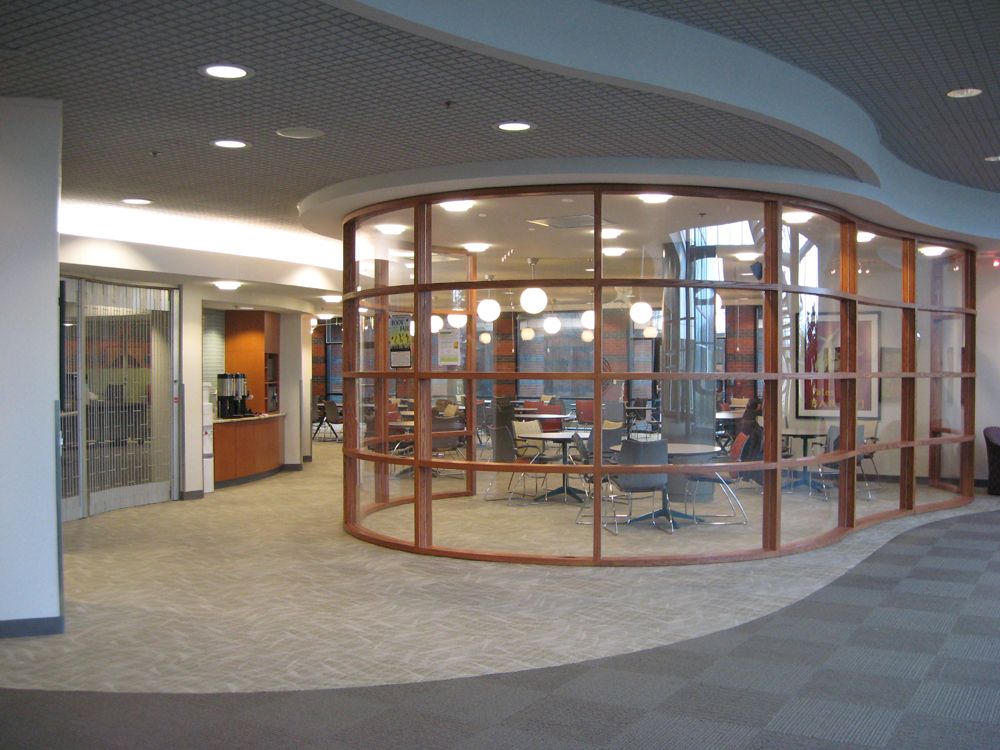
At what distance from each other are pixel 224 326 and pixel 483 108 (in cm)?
1040

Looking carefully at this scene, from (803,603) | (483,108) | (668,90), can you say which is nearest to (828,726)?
(803,603)

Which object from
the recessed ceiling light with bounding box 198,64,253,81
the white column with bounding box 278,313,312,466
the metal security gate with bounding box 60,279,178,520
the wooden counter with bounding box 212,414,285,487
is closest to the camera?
the recessed ceiling light with bounding box 198,64,253,81

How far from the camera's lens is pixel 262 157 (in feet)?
23.4

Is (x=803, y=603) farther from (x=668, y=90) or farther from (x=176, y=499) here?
(x=176, y=499)

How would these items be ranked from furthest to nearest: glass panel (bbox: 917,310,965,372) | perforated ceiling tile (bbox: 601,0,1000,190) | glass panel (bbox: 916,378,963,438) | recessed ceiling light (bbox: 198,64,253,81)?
1. glass panel (bbox: 916,378,963,438)
2. glass panel (bbox: 917,310,965,372)
3. perforated ceiling tile (bbox: 601,0,1000,190)
4. recessed ceiling light (bbox: 198,64,253,81)

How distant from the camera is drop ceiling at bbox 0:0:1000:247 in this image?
14.6 ft

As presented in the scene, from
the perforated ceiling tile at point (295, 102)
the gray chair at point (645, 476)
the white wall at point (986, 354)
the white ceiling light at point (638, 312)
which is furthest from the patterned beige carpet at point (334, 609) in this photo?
the white wall at point (986, 354)

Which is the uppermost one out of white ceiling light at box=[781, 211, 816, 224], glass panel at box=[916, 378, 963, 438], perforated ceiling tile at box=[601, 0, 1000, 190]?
perforated ceiling tile at box=[601, 0, 1000, 190]

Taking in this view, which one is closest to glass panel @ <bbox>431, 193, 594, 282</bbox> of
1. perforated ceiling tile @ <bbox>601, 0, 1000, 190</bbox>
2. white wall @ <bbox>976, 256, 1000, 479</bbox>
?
perforated ceiling tile @ <bbox>601, 0, 1000, 190</bbox>

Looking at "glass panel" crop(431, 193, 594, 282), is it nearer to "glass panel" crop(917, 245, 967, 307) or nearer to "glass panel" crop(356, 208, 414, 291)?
"glass panel" crop(356, 208, 414, 291)

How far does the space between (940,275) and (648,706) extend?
27.0 ft

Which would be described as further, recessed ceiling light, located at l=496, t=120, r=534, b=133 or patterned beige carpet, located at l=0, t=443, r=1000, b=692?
recessed ceiling light, located at l=496, t=120, r=534, b=133

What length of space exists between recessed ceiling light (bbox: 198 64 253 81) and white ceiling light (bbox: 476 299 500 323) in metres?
2.90

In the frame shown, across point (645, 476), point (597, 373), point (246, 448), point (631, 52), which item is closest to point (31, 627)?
point (597, 373)
